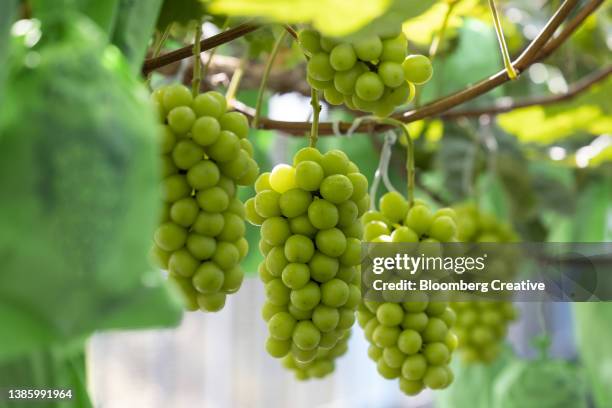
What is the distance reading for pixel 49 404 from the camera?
26 centimetres

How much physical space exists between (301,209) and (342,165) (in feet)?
0.08

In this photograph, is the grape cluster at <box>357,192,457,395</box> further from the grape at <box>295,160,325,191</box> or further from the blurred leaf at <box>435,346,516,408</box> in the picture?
the blurred leaf at <box>435,346,516,408</box>

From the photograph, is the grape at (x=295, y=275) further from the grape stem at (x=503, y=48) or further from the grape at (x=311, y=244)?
the grape stem at (x=503, y=48)

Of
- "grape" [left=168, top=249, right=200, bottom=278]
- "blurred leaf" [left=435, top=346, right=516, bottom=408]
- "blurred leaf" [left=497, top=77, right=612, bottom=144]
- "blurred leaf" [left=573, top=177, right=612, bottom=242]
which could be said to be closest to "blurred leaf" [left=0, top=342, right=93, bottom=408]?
"grape" [left=168, top=249, right=200, bottom=278]

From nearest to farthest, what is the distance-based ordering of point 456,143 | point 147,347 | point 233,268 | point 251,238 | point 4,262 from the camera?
point 4,262, point 233,268, point 251,238, point 456,143, point 147,347

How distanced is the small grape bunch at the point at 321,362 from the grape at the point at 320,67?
0.48 ft

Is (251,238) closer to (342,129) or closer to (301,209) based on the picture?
(342,129)

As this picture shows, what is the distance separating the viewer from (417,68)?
0.32m

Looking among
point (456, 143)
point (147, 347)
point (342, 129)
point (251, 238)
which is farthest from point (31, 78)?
point (147, 347)

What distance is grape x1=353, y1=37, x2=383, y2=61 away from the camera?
0.31m

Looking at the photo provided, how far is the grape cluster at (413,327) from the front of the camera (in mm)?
384

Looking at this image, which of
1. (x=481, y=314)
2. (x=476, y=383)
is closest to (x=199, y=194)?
(x=481, y=314)

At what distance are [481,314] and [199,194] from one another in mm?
428

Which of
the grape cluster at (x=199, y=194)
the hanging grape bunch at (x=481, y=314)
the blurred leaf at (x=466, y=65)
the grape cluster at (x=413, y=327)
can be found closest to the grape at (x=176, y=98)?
the grape cluster at (x=199, y=194)
